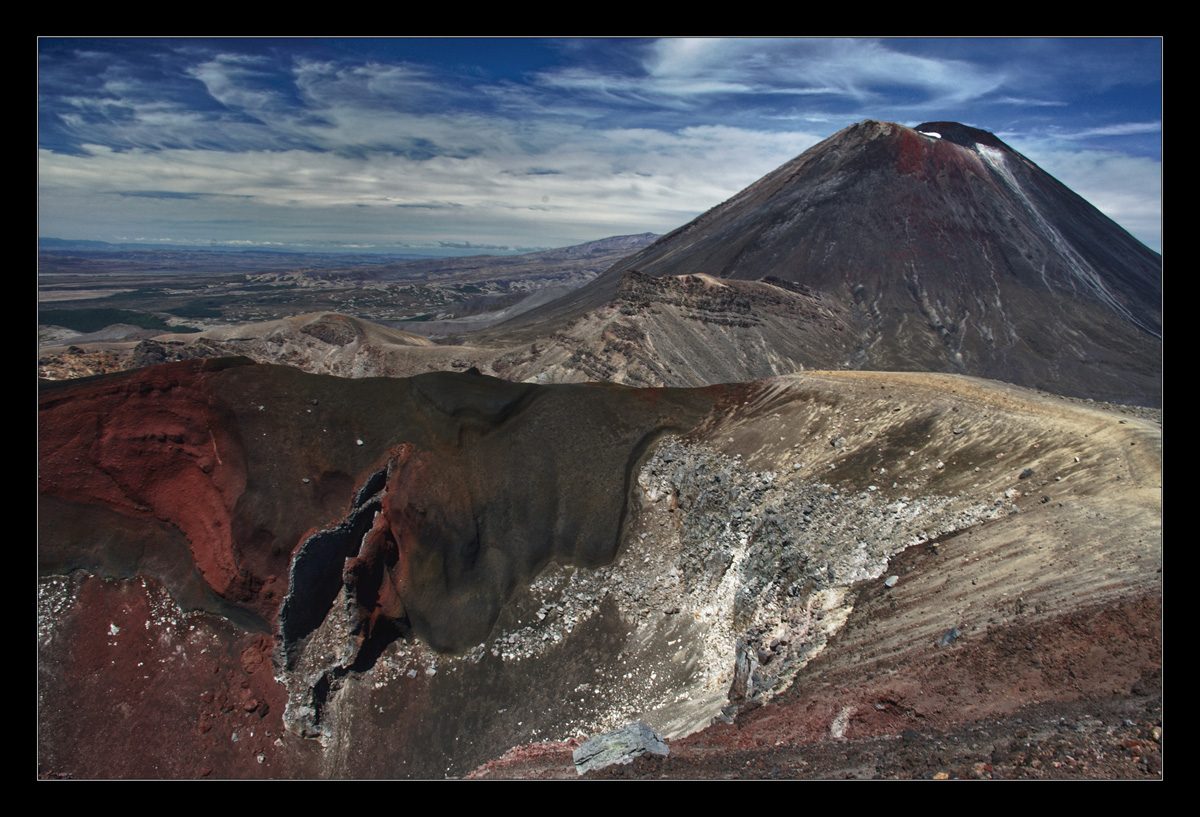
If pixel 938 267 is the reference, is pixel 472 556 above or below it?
below

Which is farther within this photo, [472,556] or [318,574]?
[472,556]

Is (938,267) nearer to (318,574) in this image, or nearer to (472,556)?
(472,556)

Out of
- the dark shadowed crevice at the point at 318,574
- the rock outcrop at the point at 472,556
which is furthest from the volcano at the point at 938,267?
the dark shadowed crevice at the point at 318,574

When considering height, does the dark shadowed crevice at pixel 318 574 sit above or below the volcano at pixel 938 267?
below

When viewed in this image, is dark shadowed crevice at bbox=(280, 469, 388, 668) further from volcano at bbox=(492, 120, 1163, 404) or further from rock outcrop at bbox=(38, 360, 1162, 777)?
volcano at bbox=(492, 120, 1163, 404)

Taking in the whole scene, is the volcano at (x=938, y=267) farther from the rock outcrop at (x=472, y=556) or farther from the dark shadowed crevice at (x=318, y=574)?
the dark shadowed crevice at (x=318, y=574)

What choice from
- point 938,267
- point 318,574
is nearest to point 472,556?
point 318,574

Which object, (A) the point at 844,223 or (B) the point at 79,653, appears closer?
(B) the point at 79,653

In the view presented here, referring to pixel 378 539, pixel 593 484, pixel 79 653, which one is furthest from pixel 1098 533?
pixel 79 653

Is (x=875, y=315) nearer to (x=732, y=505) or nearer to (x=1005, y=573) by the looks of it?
(x=732, y=505)
